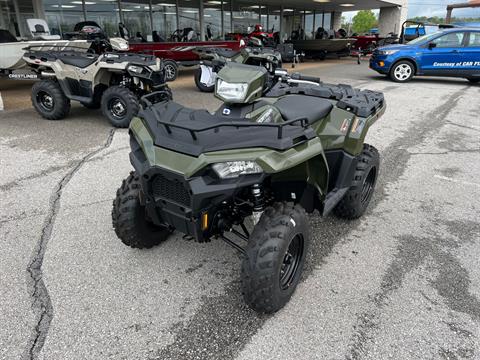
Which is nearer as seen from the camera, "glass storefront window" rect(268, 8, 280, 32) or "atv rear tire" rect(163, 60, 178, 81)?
"atv rear tire" rect(163, 60, 178, 81)

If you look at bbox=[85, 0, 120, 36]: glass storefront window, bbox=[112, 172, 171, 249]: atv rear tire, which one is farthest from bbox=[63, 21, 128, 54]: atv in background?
bbox=[85, 0, 120, 36]: glass storefront window

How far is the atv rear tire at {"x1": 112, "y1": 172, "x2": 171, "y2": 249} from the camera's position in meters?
2.58

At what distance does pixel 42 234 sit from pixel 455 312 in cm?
316

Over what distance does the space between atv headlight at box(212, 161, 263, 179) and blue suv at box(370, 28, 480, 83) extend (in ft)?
38.7

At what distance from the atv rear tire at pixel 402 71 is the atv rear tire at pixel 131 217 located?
1170cm

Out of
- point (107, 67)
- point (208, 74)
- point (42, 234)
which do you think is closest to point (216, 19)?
point (208, 74)

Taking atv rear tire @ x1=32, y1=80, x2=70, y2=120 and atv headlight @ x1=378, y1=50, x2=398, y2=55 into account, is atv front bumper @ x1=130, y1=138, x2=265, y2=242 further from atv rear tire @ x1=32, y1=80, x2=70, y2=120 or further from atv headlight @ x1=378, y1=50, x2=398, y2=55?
atv headlight @ x1=378, y1=50, x2=398, y2=55

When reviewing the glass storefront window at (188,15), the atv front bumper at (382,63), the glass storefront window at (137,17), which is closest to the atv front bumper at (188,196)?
the atv front bumper at (382,63)

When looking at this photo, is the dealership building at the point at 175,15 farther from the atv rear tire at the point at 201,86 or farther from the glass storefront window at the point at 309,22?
the atv rear tire at the point at 201,86

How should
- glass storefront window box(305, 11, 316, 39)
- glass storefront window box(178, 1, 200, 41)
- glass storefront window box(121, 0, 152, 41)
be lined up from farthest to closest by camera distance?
glass storefront window box(305, 11, 316, 39), glass storefront window box(178, 1, 200, 41), glass storefront window box(121, 0, 152, 41)

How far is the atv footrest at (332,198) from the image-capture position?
273 cm

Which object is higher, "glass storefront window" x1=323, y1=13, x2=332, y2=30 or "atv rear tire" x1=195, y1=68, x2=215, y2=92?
"glass storefront window" x1=323, y1=13, x2=332, y2=30

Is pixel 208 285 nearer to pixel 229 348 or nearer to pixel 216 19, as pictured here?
pixel 229 348

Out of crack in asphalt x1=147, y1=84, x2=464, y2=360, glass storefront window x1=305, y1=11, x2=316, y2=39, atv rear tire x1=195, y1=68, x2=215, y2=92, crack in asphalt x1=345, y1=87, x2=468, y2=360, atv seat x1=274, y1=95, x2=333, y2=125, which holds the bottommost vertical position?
crack in asphalt x1=345, y1=87, x2=468, y2=360
